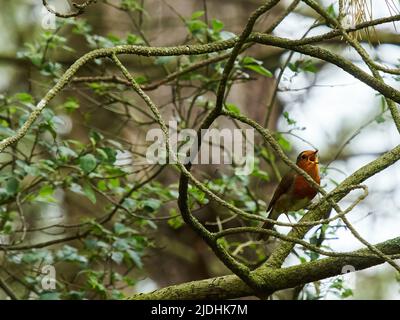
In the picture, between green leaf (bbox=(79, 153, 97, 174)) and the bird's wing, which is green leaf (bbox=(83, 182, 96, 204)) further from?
the bird's wing

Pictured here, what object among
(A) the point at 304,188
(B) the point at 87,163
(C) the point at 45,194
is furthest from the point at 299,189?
(C) the point at 45,194

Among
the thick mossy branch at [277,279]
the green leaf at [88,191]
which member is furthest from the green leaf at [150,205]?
the thick mossy branch at [277,279]

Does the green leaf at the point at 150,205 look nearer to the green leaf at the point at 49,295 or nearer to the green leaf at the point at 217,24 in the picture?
the green leaf at the point at 49,295

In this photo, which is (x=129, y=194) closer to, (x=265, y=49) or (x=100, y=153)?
(x=100, y=153)

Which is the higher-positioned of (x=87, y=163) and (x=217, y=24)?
(x=217, y=24)

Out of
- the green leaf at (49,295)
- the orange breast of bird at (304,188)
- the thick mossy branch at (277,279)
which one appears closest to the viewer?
the thick mossy branch at (277,279)

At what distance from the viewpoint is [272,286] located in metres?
2.41

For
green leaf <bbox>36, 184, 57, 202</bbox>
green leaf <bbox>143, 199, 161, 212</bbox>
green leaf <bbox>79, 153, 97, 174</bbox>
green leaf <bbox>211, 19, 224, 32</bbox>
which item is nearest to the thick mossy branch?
green leaf <bbox>79, 153, 97, 174</bbox>

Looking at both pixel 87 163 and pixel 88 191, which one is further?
pixel 88 191

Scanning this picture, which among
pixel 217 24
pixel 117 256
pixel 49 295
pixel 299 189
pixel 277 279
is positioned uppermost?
pixel 217 24

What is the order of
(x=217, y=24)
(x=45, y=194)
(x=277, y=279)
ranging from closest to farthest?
(x=277, y=279), (x=45, y=194), (x=217, y=24)

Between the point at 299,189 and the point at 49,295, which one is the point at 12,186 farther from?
the point at 299,189
